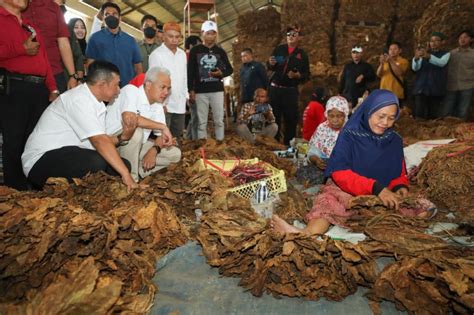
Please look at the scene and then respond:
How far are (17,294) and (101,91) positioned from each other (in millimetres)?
1760

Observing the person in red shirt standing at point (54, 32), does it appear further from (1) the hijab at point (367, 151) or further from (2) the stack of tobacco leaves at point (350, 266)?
(1) the hijab at point (367, 151)

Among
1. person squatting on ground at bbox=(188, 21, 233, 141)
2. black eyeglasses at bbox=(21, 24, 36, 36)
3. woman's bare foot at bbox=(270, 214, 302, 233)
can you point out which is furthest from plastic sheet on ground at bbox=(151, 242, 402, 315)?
person squatting on ground at bbox=(188, 21, 233, 141)

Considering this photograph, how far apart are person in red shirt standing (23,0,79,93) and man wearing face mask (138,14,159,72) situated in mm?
1838


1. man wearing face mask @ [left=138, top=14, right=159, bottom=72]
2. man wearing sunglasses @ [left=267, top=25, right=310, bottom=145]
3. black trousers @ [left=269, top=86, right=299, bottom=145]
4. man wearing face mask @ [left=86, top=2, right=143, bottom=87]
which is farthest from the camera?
black trousers @ [left=269, top=86, right=299, bottom=145]

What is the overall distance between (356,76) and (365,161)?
4411 mm

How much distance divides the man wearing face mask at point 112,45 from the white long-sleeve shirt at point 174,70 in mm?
323

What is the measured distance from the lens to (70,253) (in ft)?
5.84

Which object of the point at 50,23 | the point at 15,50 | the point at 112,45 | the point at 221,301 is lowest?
the point at 221,301

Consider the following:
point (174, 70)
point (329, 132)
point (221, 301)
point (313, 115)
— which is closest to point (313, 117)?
point (313, 115)

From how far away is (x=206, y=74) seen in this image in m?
5.23

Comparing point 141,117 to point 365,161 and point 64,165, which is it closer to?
point 64,165

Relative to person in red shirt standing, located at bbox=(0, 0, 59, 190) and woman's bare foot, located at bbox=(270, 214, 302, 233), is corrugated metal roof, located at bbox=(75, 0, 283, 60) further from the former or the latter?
woman's bare foot, located at bbox=(270, 214, 302, 233)

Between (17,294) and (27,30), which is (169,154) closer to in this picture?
(27,30)

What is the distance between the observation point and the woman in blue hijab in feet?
8.64
